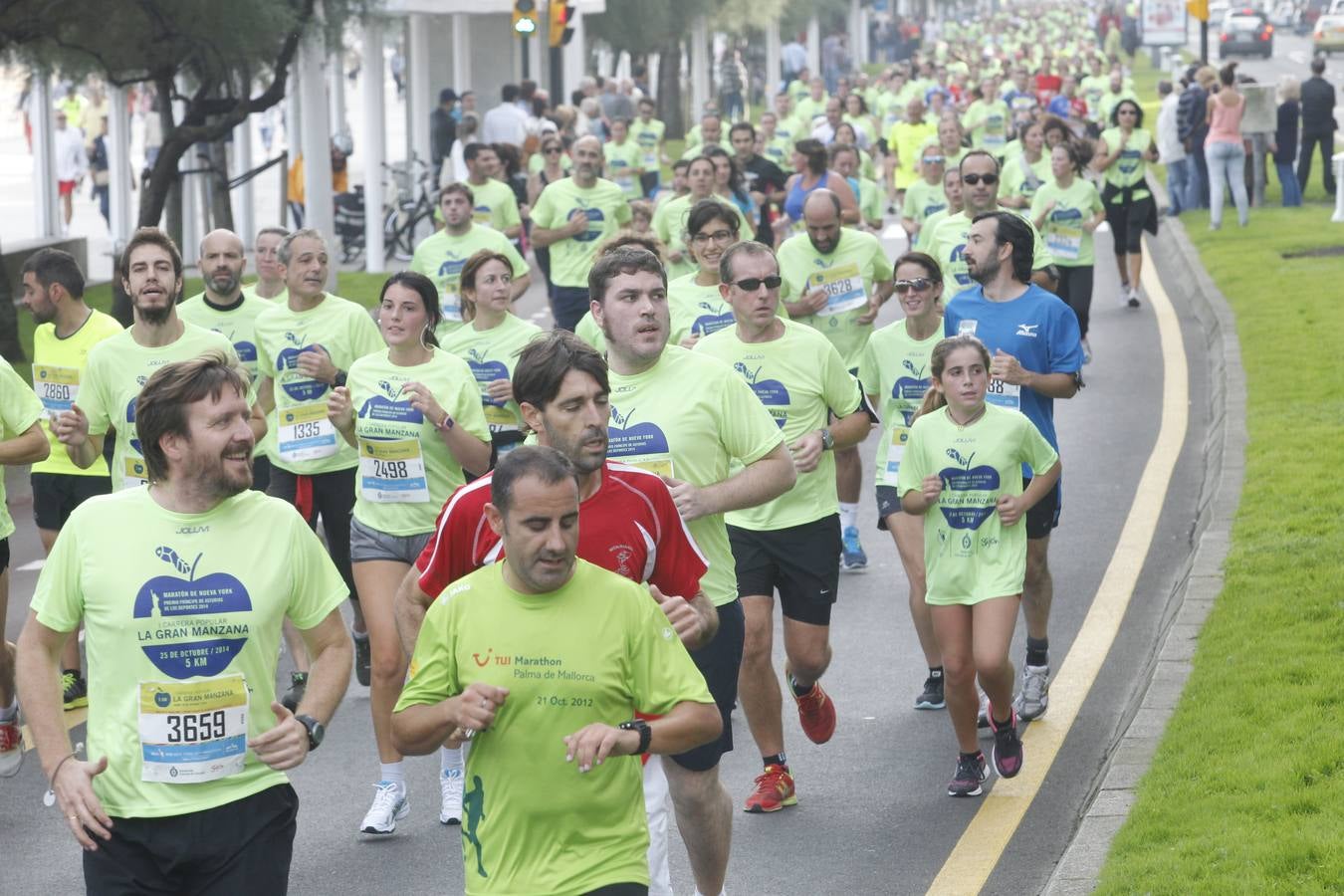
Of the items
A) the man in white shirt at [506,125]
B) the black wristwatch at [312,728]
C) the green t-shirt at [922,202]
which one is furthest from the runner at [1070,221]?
the black wristwatch at [312,728]

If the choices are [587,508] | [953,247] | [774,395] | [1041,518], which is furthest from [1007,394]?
[953,247]

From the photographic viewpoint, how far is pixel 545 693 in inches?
175

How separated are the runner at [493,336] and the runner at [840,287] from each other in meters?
2.04

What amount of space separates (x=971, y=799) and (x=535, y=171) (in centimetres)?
1752

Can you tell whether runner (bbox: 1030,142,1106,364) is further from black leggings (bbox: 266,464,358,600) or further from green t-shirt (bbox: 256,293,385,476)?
black leggings (bbox: 266,464,358,600)

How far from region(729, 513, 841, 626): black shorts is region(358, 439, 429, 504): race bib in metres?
1.13

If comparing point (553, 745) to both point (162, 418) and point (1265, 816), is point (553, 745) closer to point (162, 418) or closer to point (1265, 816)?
point (162, 418)

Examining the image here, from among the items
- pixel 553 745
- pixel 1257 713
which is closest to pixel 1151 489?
pixel 1257 713

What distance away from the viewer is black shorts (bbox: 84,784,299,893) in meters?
4.71

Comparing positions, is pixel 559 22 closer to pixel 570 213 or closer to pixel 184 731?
pixel 570 213

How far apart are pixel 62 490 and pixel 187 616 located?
4.88 metres

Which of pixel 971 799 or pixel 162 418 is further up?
pixel 162 418

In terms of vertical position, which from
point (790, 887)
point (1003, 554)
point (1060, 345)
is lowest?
point (790, 887)

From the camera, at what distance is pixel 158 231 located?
8398 mm
